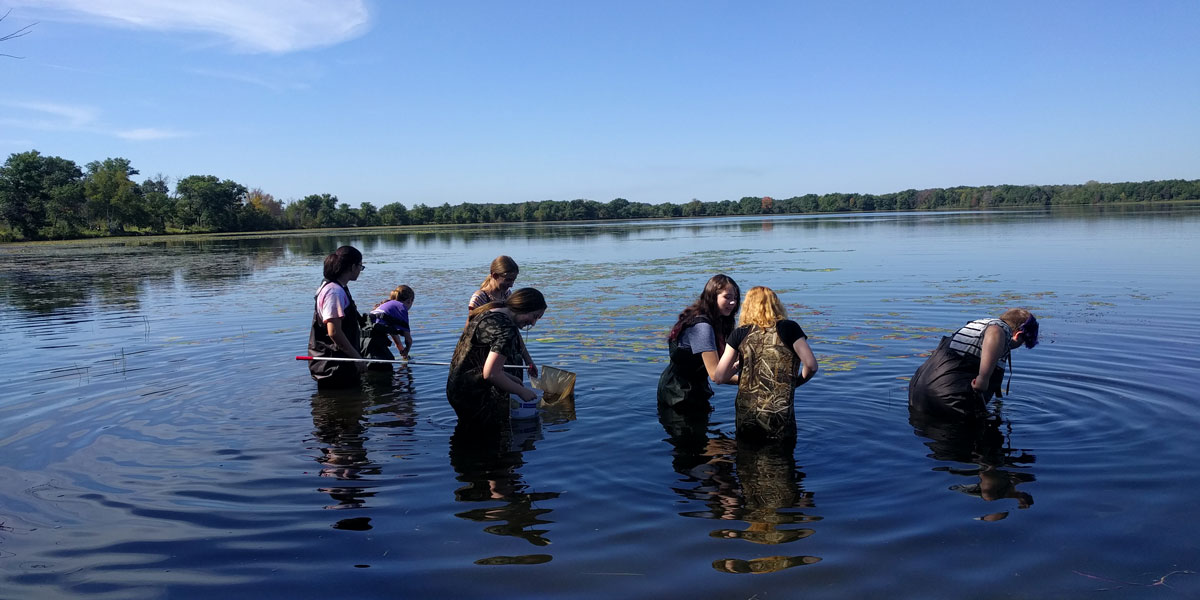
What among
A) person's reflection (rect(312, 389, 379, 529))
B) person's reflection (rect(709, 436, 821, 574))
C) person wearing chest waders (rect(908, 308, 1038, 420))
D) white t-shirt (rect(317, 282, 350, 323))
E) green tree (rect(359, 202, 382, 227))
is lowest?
person's reflection (rect(709, 436, 821, 574))

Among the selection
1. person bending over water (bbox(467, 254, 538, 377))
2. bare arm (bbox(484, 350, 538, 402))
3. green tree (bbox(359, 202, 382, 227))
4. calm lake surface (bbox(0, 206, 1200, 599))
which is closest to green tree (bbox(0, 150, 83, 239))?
green tree (bbox(359, 202, 382, 227))

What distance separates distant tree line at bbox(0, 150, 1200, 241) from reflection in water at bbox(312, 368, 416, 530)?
85.0 m

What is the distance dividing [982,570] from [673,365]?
367cm

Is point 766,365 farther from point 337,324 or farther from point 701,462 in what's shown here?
point 337,324

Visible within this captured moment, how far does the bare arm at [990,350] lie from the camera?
6500 millimetres

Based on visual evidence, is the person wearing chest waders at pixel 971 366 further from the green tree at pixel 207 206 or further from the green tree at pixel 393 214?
the green tree at pixel 393 214

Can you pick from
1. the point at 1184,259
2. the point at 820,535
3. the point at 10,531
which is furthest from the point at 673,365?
the point at 1184,259

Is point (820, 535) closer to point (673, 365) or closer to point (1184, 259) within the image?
point (673, 365)

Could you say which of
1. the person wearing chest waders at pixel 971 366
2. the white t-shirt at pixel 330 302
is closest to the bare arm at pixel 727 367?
the person wearing chest waders at pixel 971 366

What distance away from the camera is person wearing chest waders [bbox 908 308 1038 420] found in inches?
259

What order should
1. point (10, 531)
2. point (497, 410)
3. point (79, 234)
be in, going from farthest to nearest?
point (79, 234)
point (497, 410)
point (10, 531)

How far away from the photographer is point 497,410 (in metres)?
6.60

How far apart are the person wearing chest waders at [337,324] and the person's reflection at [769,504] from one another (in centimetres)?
429

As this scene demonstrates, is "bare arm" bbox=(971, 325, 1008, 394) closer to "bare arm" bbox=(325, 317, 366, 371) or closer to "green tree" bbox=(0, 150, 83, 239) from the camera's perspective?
"bare arm" bbox=(325, 317, 366, 371)
